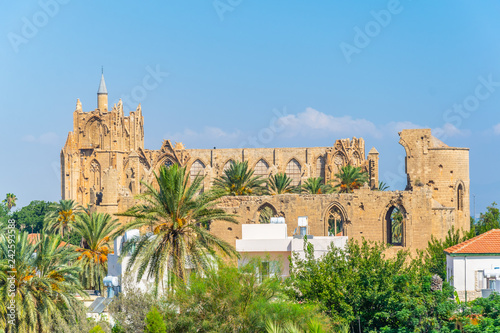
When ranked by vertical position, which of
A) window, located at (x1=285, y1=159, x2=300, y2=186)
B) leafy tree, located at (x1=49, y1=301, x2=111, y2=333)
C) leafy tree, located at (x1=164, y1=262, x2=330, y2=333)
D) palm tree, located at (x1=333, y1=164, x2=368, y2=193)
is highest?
window, located at (x1=285, y1=159, x2=300, y2=186)

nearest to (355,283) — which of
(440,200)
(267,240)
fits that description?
(267,240)

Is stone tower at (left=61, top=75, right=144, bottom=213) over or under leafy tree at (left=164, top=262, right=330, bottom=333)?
over

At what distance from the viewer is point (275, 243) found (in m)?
33.1

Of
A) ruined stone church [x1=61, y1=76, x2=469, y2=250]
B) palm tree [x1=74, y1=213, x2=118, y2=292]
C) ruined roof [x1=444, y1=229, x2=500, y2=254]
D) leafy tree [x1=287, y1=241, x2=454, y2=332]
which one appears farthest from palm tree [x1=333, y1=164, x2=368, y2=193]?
leafy tree [x1=287, y1=241, x2=454, y2=332]

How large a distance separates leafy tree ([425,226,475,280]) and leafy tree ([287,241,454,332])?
307 inches

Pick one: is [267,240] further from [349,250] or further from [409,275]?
[409,275]

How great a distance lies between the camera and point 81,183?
79125 millimetres

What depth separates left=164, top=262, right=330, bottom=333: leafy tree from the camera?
19891 mm

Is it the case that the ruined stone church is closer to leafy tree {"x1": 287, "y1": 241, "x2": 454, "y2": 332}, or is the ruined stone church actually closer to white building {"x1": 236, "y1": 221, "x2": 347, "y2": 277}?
white building {"x1": 236, "y1": 221, "x2": 347, "y2": 277}

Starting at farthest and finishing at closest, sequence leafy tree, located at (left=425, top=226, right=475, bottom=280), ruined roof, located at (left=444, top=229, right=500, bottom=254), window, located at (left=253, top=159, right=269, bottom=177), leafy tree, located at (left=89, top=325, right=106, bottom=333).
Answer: window, located at (left=253, top=159, right=269, bottom=177), leafy tree, located at (left=425, top=226, right=475, bottom=280), ruined roof, located at (left=444, top=229, right=500, bottom=254), leafy tree, located at (left=89, top=325, right=106, bottom=333)

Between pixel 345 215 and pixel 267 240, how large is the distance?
30.1ft

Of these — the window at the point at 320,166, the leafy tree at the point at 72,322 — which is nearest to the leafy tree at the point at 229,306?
the leafy tree at the point at 72,322

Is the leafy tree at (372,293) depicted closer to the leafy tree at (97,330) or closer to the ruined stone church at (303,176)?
Result: the leafy tree at (97,330)

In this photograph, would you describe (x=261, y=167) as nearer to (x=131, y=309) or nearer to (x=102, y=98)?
(x=102, y=98)
